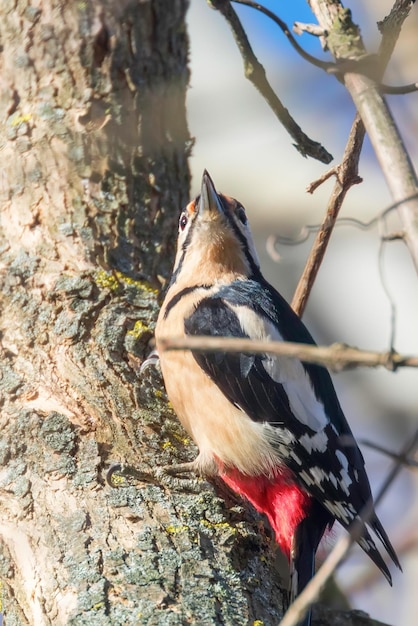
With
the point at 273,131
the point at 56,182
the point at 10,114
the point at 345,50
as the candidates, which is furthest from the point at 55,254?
the point at 273,131

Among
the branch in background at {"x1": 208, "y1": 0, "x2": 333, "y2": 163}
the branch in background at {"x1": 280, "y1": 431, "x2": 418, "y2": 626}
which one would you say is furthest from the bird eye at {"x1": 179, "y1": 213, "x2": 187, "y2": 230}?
the branch in background at {"x1": 280, "y1": 431, "x2": 418, "y2": 626}

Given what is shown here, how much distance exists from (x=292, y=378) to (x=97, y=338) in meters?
0.65

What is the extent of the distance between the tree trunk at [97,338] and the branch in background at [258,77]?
2.76 feet

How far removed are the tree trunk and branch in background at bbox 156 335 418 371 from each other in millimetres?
934

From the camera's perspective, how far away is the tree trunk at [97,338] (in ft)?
7.07

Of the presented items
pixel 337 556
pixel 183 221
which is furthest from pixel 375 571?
pixel 337 556

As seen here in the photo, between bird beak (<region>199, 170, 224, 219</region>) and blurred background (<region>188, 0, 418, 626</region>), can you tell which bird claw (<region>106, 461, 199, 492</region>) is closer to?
bird beak (<region>199, 170, 224, 219</region>)

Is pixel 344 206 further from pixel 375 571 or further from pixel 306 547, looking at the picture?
pixel 306 547

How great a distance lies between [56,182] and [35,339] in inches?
23.3

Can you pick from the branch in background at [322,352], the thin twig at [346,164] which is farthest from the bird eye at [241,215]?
the branch in background at [322,352]

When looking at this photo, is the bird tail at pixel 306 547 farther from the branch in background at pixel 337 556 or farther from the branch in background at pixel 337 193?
the branch in background at pixel 337 556

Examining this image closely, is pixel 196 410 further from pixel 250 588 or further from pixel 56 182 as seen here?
pixel 56 182

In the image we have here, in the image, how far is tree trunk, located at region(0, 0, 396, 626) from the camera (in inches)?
84.8

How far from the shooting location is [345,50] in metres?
1.70
